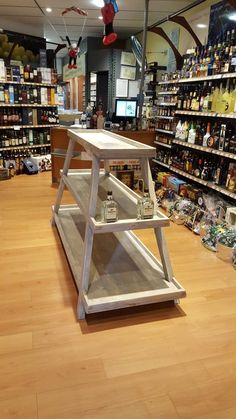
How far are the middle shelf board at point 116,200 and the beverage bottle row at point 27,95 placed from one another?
11.0 feet

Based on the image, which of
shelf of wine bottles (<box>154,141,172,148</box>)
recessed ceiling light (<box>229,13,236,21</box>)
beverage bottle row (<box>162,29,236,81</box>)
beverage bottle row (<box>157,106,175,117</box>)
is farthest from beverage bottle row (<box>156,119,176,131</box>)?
recessed ceiling light (<box>229,13,236,21</box>)

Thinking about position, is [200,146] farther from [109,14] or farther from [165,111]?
[109,14]

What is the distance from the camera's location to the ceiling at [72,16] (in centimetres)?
526

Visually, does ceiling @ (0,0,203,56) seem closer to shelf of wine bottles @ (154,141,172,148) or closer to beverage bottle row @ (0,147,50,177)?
shelf of wine bottles @ (154,141,172,148)

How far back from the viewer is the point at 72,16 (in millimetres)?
6238

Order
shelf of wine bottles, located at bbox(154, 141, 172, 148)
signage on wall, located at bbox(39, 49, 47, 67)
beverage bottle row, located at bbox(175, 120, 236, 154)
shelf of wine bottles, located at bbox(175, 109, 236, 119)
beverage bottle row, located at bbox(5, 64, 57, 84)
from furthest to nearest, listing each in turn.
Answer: signage on wall, located at bbox(39, 49, 47, 67)
beverage bottle row, located at bbox(5, 64, 57, 84)
shelf of wine bottles, located at bbox(154, 141, 172, 148)
beverage bottle row, located at bbox(175, 120, 236, 154)
shelf of wine bottles, located at bbox(175, 109, 236, 119)

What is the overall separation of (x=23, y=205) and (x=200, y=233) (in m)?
2.40

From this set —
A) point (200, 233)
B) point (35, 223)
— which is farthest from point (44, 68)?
point (200, 233)

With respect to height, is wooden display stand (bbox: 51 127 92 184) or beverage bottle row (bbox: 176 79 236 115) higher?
beverage bottle row (bbox: 176 79 236 115)

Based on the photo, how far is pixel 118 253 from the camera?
108 inches

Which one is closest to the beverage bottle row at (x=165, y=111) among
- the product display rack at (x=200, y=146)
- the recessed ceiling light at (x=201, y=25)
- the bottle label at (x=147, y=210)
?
the product display rack at (x=200, y=146)

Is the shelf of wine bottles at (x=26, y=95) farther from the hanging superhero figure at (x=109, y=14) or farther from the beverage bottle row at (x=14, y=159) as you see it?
the hanging superhero figure at (x=109, y=14)

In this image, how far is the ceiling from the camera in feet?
17.3

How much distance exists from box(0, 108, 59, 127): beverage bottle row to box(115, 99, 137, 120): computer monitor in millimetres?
1804
